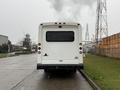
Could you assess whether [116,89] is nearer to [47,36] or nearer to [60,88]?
[60,88]

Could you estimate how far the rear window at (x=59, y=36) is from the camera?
1988 cm

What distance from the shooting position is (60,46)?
65.0 ft

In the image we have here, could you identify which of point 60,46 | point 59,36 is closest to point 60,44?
point 60,46

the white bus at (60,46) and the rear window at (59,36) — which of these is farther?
the rear window at (59,36)

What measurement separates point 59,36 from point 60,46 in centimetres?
57

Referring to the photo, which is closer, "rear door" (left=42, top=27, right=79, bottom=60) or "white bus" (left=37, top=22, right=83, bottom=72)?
"white bus" (left=37, top=22, right=83, bottom=72)

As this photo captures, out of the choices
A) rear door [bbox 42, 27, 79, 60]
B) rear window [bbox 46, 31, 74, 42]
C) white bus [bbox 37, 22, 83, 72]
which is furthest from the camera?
rear window [bbox 46, 31, 74, 42]

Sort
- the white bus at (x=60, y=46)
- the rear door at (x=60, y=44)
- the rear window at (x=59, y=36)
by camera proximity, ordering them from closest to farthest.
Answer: the white bus at (x=60, y=46), the rear door at (x=60, y=44), the rear window at (x=59, y=36)

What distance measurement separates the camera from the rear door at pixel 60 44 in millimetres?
19656

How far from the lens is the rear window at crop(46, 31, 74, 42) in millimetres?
19875

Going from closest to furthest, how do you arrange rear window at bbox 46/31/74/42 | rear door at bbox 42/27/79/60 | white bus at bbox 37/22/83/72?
1. white bus at bbox 37/22/83/72
2. rear door at bbox 42/27/79/60
3. rear window at bbox 46/31/74/42

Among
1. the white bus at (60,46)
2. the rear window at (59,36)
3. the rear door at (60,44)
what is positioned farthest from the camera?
the rear window at (59,36)

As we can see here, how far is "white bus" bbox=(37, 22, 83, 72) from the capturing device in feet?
64.1

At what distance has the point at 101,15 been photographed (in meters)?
72.3
